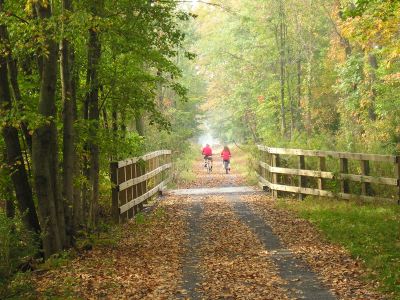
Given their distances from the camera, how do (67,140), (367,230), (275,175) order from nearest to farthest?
(67,140) < (367,230) < (275,175)

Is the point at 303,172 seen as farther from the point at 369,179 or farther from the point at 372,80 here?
the point at 372,80

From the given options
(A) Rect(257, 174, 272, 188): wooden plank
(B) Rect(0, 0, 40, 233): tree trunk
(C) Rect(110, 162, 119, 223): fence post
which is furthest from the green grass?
(B) Rect(0, 0, 40, 233): tree trunk

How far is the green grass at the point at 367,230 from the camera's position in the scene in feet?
25.6

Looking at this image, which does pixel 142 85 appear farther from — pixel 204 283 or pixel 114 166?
pixel 204 283

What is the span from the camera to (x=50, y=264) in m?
8.75

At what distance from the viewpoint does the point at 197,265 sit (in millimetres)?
8992

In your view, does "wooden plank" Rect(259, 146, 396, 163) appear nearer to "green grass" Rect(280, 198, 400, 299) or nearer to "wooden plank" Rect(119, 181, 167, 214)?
"green grass" Rect(280, 198, 400, 299)

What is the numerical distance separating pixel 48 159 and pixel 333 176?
26.1 feet

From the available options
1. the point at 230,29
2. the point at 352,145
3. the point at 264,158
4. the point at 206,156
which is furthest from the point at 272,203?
the point at 230,29

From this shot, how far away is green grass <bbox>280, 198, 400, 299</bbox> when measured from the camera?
779 centimetres

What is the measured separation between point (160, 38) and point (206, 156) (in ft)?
69.8

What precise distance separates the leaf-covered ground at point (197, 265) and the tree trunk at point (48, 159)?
60 cm

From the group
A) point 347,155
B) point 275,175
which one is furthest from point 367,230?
point 275,175

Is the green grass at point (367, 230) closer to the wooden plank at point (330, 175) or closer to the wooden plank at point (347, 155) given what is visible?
the wooden plank at point (330, 175)
